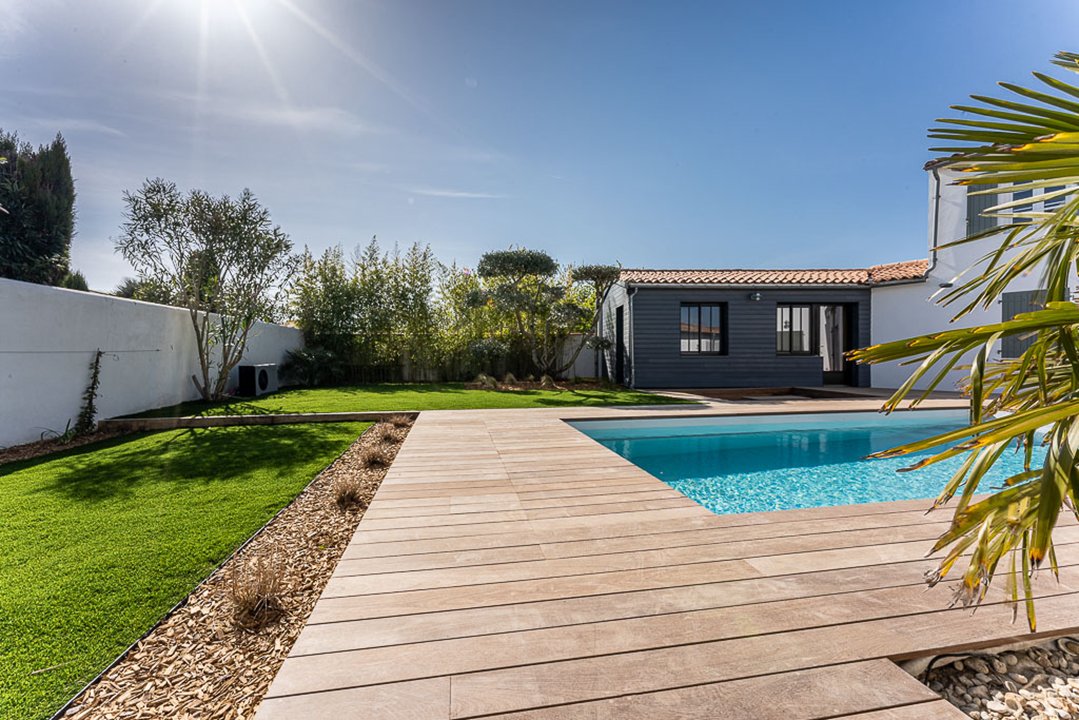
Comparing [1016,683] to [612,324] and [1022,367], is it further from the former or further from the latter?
[612,324]

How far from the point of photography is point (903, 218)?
42.0ft

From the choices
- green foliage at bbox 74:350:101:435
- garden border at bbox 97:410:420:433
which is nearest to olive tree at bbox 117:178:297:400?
green foliage at bbox 74:350:101:435

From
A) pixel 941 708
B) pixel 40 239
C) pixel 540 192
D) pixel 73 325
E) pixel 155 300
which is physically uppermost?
pixel 540 192

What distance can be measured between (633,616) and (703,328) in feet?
34.3

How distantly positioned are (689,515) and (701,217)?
1308cm

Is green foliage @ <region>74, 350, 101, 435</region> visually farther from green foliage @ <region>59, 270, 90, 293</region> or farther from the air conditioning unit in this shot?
green foliage @ <region>59, 270, 90, 293</region>

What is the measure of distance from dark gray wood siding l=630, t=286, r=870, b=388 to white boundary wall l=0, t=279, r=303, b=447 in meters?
8.77

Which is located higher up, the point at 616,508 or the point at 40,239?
the point at 40,239

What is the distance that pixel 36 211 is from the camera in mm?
11867

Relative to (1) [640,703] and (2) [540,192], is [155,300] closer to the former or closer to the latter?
(2) [540,192]

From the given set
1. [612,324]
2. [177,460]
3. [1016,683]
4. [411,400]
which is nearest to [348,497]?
[177,460]

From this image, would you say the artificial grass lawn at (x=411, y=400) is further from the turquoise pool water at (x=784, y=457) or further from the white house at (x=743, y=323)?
the turquoise pool water at (x=784, y=457)

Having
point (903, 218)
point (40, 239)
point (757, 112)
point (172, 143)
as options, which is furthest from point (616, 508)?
point (40, 239)

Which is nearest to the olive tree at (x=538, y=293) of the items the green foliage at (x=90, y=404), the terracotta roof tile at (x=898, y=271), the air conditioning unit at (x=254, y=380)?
the air conditioning unit at (x=254, y=380)
